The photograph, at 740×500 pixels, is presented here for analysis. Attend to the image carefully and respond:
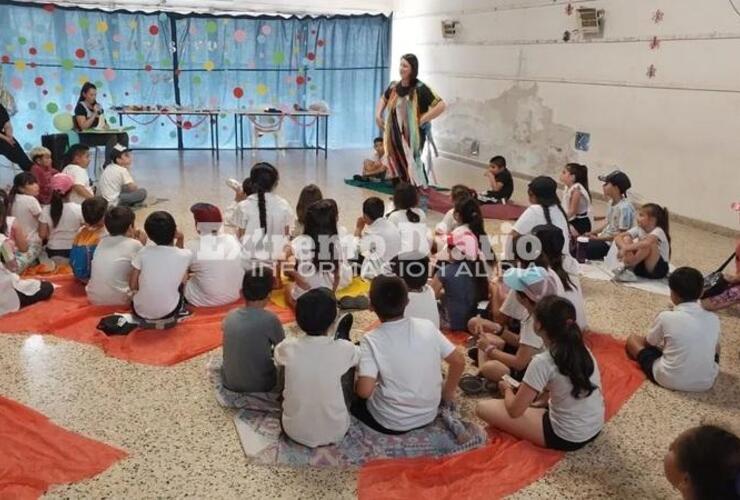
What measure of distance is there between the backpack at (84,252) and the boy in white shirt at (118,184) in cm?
154

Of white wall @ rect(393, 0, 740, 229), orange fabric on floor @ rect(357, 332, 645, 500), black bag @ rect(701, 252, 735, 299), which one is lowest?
orange fabric on floor @ rect(357, 332, 645, 500)

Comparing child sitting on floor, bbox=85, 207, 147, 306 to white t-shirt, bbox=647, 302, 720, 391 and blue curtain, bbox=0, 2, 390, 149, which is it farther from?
blue curtain, bbox=0, 2, 390, 149

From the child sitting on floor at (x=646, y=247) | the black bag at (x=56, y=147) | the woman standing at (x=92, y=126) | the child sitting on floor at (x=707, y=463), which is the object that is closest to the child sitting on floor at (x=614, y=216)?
the child sitting on floor at (x=646, y=247)

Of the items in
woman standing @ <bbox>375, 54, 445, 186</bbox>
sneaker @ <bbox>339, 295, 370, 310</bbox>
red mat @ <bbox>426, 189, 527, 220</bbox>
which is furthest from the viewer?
red mat @ <bbox>426, 189, 527, 220</bbox>

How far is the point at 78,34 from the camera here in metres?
8.61

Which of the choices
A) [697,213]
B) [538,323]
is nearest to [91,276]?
[538,323]

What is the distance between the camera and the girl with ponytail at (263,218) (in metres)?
3.77

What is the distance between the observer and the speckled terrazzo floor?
203 centimetres

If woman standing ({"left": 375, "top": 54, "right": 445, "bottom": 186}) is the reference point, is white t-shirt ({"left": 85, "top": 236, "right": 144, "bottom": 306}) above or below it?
below

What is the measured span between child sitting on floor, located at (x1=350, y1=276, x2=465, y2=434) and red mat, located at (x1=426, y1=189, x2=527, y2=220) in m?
3.35

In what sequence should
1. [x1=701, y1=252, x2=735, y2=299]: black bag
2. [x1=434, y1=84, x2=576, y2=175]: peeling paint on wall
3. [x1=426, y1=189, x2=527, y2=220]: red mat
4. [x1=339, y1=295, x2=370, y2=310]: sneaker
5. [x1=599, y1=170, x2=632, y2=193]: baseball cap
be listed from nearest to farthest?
1. [x1=701, y1=252, x2=735, y2=299]: black bag
2. [x1=339, y1=295, x2=370, y2=310]: sneaker
3. [x1=599, y1=170, x2=632, y2=193]: baseball cap
4. [x1=426, y1=189, x2=527, y2=220]: red mat
5. [x1=434, y1=84, x2=576, y2=175]: peeling paint on wall

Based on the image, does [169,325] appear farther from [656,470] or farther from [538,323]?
[656,470]

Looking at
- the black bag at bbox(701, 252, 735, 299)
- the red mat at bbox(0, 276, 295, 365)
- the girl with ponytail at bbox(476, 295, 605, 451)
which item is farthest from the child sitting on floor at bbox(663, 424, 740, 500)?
the black bag at bbox(701, 252, 735, 299)

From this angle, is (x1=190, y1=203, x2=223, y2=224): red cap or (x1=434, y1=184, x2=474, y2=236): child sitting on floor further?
(x1=434, y1=184, x2=474, y2=236): child sitting on floor
